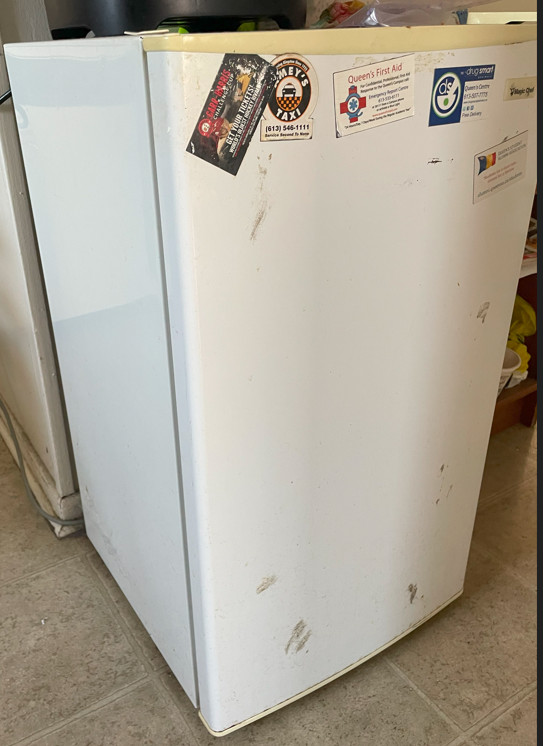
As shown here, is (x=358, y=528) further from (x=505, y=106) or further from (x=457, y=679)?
(x=505, y=106)

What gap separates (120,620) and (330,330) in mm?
779

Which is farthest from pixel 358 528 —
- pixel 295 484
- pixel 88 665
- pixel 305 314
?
pixel 88 665

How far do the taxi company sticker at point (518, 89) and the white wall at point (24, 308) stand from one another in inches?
30.5

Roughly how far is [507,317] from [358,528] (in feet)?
1.30

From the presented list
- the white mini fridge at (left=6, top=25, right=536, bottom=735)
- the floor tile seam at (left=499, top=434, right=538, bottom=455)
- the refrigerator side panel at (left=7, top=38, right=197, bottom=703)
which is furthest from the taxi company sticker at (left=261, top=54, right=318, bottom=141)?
the floor tile seam at (left=499, top=434, right=538, bottom=455)

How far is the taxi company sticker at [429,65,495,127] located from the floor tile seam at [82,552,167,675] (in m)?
0.99

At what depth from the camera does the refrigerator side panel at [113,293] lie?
694mm

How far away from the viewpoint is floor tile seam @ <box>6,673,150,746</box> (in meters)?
1.02

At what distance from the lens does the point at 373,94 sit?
0.68 m

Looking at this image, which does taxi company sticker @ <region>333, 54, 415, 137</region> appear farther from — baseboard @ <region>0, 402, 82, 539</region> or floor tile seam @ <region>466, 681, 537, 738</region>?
baseboard @ <region>0, 402, 82, 539</region>

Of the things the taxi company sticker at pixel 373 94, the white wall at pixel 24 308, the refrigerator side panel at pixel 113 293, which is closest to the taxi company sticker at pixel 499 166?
the taxi company sticker at pixel 373 94

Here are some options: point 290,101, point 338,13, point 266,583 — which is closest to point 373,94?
point 290,101

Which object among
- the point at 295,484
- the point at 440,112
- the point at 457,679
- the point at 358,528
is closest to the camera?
the point at 440,112

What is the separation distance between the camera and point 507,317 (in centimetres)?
99
